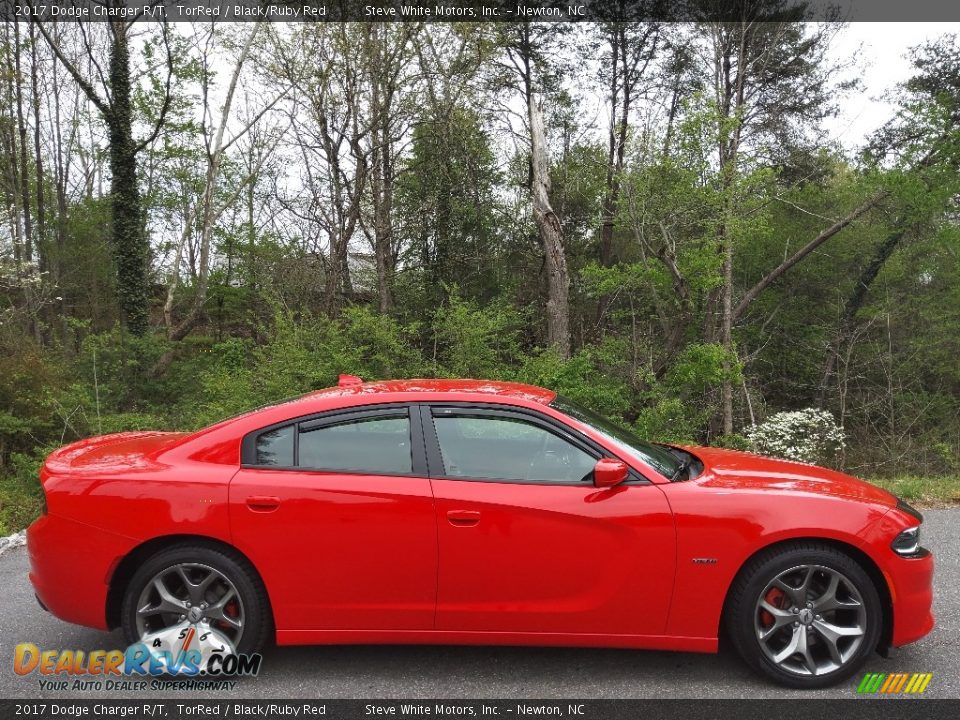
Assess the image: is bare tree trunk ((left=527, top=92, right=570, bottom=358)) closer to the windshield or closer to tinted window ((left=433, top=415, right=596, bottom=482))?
the windshield

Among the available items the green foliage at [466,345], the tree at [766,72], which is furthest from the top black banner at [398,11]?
the green foliage at [466,345]

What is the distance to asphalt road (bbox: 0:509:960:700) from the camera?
294 cm

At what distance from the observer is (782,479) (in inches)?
128

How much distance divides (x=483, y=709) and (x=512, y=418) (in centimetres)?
134

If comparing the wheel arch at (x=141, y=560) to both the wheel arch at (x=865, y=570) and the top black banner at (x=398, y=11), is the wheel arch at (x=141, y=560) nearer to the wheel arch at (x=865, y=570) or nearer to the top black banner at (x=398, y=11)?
the wheel arch at (x=865, y=570)

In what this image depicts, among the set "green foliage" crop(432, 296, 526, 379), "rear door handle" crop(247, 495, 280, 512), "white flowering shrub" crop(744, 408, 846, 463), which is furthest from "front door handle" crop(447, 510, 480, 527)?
"white flowering shrub" crop(744, 408, 846, 463)

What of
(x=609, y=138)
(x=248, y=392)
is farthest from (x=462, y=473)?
(x=609, y=138)

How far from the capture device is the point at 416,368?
11562mm

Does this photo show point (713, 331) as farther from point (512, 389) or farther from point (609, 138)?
point (512, 389)

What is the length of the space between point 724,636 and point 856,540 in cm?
85

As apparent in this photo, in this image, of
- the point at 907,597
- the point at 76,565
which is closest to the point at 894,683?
the point at 907,597

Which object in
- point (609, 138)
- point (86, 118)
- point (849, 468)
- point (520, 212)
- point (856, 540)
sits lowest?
point (849, 468)

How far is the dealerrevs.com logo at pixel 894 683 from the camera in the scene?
2.93m

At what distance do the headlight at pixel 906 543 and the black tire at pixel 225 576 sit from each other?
305 centimetres
